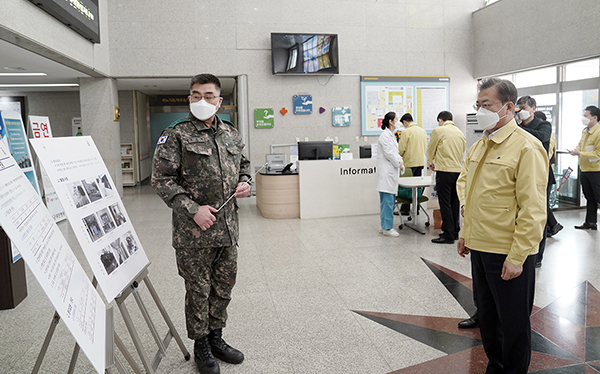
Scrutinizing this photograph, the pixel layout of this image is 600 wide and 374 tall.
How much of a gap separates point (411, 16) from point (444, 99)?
79.8 inches

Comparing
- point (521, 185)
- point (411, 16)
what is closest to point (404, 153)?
point (411, 16)

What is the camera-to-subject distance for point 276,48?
29.9 feet

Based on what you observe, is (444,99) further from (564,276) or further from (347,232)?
(564,276)

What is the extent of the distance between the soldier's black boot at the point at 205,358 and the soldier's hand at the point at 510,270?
162 centimetres

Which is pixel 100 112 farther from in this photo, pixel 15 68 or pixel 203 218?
pixel 203 218

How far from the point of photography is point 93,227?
6.58 ft

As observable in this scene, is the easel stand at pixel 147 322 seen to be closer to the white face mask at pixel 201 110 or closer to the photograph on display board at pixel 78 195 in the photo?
the photograph on display board at pixel 78 195

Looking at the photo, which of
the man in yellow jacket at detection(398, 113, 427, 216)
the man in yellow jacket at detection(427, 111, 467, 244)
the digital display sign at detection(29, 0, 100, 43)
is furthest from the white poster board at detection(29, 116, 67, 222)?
the man in yellow jacket at detection(398, 113, 427, 216)

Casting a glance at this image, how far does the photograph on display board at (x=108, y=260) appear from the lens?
6.59 feet

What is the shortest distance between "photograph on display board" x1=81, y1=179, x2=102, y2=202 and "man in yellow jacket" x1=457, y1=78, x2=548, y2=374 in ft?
6.14

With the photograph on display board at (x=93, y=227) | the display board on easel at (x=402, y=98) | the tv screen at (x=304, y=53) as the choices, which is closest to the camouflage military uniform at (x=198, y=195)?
the photograph on display board at (x=93, y=227)

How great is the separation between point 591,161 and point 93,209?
20.1 ft

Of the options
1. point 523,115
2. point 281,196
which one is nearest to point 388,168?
point 523,115

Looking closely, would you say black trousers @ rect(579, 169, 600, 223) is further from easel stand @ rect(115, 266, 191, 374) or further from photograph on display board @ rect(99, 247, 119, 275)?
photograph on display board @ rect(99, 247, 119, 275)
